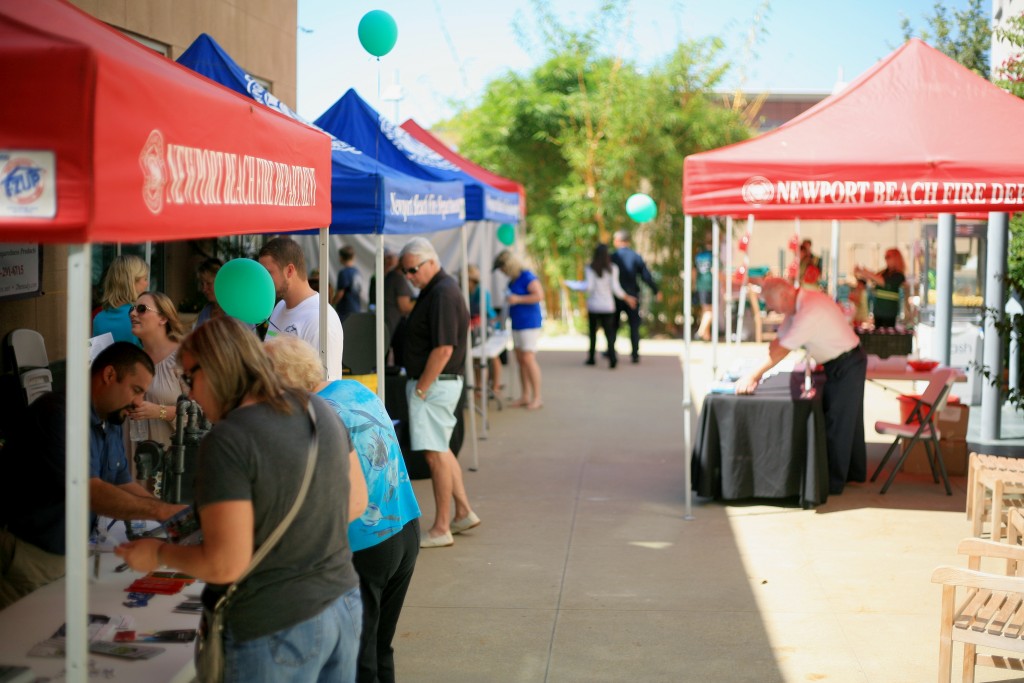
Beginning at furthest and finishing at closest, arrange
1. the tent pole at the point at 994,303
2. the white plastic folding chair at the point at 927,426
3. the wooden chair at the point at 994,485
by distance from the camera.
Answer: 1. the tent pole at the point at 994,303
2. the white plastic folding chair at the point at 927,426
3. the wooden chair at the point at 994,485

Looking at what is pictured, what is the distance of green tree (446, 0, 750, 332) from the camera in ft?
59.9

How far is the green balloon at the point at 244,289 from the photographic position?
4457 millimetres

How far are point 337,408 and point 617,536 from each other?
3.91 m

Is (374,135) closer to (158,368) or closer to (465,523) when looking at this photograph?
(465,523)

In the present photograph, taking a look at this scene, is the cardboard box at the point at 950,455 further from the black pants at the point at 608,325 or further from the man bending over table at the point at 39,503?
the black pants at the point at 608,325

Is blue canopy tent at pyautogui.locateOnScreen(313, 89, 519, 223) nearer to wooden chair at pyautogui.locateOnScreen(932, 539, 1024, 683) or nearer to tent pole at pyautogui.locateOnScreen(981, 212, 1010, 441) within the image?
tent pole at pyautogui.locateOnScreen(981, 212, 1010, 441)

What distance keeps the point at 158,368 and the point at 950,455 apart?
5.94 m

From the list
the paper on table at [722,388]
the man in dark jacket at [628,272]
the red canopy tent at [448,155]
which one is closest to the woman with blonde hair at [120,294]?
the paper on table at [722,388]

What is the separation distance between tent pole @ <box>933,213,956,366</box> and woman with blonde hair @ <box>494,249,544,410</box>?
4059 millimetres

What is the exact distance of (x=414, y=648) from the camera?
5.11m

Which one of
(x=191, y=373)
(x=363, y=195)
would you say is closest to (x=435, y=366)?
(x=363, y=195)

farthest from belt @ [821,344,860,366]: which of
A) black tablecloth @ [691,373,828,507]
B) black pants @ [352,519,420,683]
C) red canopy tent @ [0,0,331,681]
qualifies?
red canopy tent @ [0,0,331,681]

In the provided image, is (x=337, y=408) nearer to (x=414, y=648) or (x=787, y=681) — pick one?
(x=414, y=648)

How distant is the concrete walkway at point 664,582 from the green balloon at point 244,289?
65.1 inches
